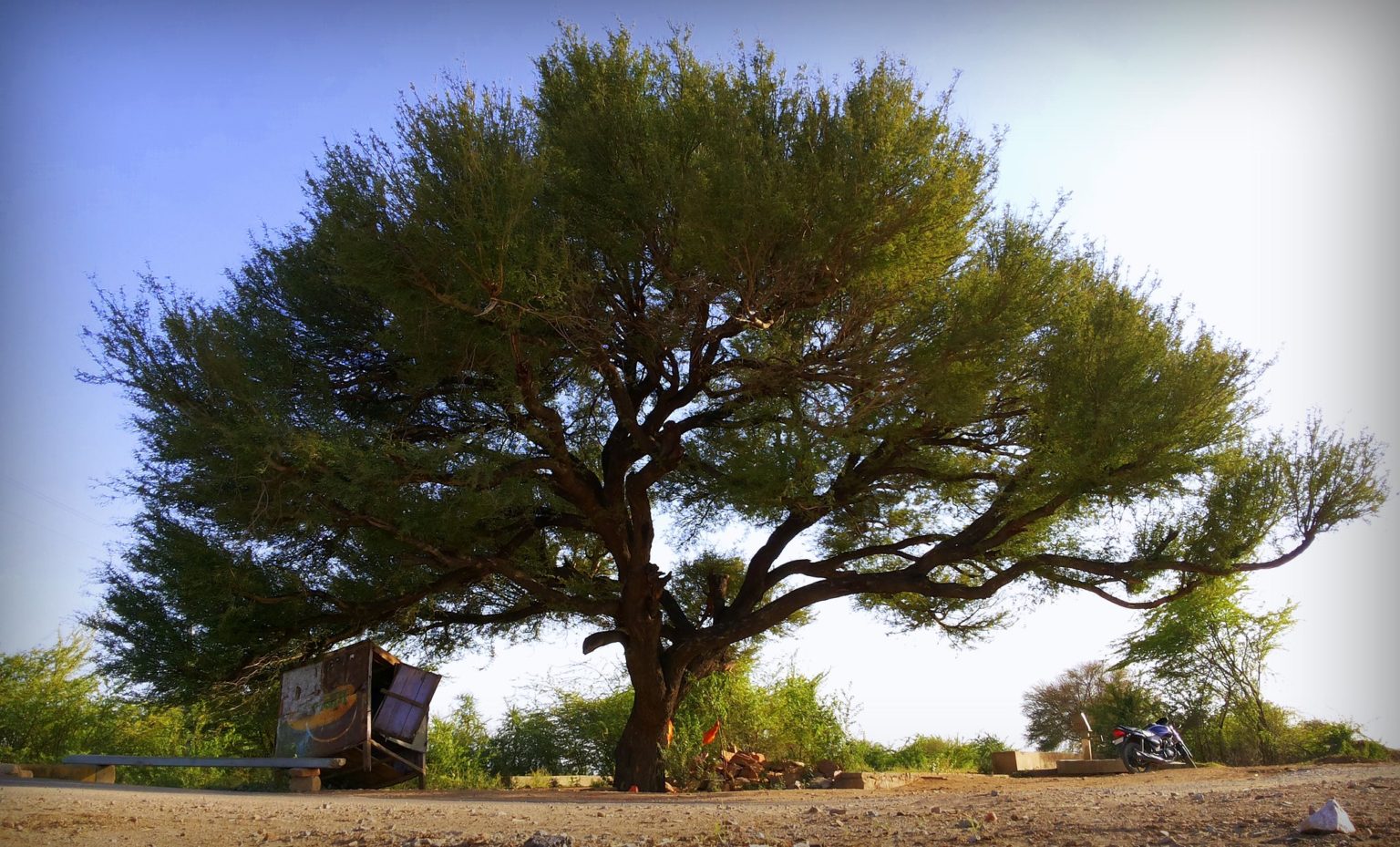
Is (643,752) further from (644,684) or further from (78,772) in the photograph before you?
(78,772)

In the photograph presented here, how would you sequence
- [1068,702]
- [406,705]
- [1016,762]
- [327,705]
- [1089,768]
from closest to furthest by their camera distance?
[327,705] < [406,705] < [1089,768] < [1016,762] < [1068,702]

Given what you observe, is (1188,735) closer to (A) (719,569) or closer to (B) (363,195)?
(A) (719,569)

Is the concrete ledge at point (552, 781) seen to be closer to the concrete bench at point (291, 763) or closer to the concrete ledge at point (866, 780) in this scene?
the concrete bench at point (291, 763)

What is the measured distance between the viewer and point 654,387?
524 inches

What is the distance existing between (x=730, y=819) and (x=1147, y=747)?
1117cm

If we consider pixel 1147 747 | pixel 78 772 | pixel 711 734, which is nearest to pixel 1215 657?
pixel 1147 747

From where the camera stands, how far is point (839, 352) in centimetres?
1177

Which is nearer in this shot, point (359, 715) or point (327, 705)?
point (359, 715)

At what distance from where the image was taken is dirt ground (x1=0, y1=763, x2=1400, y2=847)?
595cm

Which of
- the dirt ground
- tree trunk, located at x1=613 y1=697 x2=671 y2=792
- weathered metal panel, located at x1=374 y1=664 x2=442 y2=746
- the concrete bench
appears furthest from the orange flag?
the concrete bench

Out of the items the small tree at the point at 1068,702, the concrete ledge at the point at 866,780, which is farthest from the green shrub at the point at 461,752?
the small tree at the point at 1068,702

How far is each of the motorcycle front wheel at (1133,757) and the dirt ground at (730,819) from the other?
6516mm

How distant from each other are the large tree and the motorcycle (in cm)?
343

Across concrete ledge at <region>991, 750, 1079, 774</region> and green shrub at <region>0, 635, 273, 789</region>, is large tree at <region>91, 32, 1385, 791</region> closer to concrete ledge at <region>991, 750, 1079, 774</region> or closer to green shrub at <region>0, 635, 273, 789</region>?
concrete ledge at <region>991, 750, 1079, 774</region>
